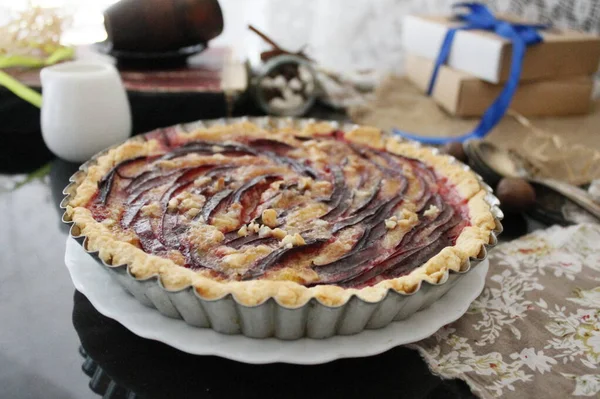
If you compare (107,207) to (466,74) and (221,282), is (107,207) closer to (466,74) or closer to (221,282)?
(221,282)

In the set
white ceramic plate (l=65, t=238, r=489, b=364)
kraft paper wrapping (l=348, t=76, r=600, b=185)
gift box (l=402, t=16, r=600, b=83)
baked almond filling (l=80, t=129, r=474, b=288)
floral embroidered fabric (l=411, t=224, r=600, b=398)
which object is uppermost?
gift box (l=402, t=16, r=600, b=83)

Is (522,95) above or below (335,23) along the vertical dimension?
below

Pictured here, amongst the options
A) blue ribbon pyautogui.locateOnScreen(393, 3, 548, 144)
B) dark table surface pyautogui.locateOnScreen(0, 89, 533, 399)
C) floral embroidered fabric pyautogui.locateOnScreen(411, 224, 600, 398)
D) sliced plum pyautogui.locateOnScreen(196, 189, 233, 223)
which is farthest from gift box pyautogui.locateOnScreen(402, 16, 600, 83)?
dark table surface pyautogui.locateOnScreen(0, 89, 533, 399)

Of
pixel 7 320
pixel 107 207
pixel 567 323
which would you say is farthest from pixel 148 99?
pixel 567 323

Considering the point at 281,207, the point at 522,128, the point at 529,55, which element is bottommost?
the point at 522,128

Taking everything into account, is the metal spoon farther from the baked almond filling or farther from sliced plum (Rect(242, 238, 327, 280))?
sliced plum (Rect(242, 238, 327, 280))

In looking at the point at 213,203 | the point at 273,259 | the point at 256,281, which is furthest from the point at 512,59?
the point at 256,281

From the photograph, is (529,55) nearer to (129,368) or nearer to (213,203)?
(213,203)
